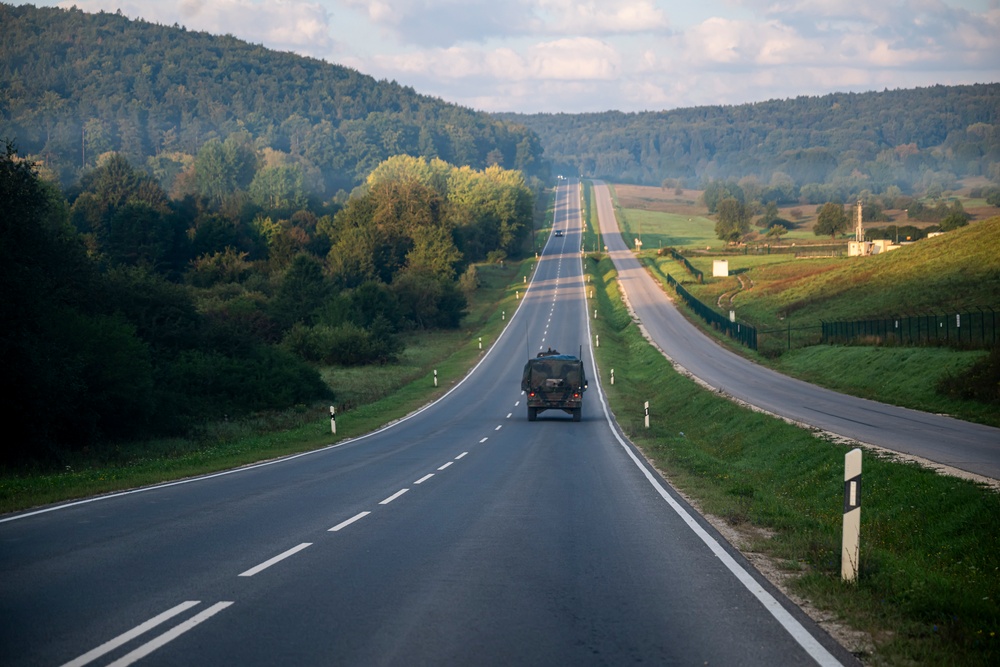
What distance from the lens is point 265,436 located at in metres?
31.4

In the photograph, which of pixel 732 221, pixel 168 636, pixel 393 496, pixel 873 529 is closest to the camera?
pixel 168 636

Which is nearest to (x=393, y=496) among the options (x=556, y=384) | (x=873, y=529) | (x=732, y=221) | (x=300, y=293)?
(x=873, y=529)

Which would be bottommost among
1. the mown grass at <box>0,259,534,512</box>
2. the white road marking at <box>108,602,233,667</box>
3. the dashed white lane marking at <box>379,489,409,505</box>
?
the mown grass at <box>0,259,534,512</box>

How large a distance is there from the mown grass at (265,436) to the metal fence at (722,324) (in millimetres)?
18505

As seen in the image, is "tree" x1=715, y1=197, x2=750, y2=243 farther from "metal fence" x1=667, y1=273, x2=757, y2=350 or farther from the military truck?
the military truck

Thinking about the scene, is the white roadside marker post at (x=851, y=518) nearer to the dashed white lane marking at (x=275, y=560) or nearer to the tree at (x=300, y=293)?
the dashed white lane marking at (x=275, y=560)

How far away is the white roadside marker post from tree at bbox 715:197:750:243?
472ft

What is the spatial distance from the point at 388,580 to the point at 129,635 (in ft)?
8.37

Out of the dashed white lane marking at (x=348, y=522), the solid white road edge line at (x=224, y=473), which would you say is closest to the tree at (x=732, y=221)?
the solid white road edge line at (x=224, y=473)

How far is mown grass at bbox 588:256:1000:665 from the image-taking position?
707cm

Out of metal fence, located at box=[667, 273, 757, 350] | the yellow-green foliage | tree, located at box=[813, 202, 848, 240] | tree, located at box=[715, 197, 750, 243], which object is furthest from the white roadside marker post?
tree, located at box=[813, 202, 848, 240]

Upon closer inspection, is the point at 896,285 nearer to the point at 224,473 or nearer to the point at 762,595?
the point at 224,473

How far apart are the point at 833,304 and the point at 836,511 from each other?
6433 centimetres

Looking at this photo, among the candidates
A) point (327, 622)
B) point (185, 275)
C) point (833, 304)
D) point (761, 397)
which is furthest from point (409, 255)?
point (327, 622)
